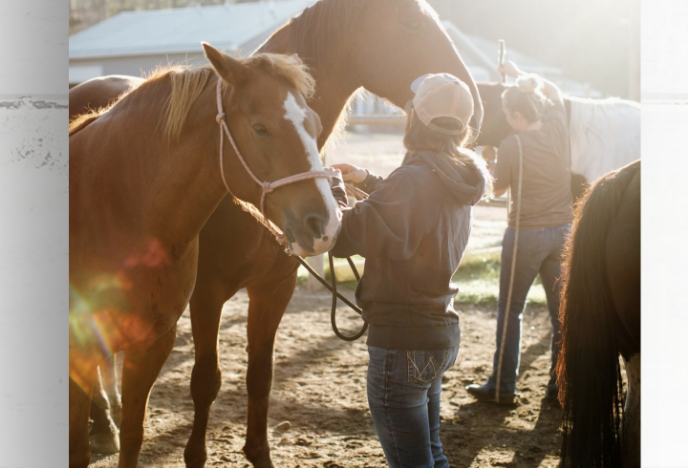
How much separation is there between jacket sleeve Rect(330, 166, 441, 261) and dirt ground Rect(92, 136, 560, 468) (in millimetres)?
1617

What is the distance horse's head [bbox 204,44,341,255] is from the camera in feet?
6.25

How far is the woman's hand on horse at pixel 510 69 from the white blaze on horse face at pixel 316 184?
8.77ft

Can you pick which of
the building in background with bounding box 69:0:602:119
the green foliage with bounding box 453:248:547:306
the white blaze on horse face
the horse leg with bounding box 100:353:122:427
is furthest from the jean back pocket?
the building in background with bounding box 69:0:602:119

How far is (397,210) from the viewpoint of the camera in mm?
1906

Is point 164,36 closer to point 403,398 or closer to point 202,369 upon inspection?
point 202,369

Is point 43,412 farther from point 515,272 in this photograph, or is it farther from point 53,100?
point 515,272

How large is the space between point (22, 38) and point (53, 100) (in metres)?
0.18

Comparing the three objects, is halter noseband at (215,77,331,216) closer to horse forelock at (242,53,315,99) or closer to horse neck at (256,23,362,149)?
horse forelock at (242,53,315,99)

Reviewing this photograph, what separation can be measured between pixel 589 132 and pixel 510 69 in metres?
0.71

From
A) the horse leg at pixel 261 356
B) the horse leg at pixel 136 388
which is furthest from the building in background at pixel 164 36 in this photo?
the horse leg at pixel 136 388

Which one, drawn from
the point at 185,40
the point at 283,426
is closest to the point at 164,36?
the point at 185,40

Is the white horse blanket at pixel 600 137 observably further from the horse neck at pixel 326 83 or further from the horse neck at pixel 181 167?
the horse neck at pixel 181 167

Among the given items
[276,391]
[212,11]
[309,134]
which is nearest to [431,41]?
[309,134]

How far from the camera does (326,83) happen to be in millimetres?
2777
